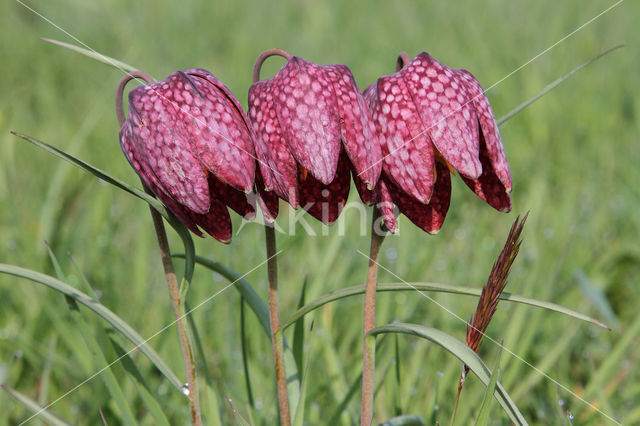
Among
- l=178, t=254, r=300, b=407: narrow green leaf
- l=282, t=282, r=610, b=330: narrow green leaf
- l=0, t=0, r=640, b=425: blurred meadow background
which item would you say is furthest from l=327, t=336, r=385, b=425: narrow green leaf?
l=282, t=282, r=610, b=330: narrow green leaf

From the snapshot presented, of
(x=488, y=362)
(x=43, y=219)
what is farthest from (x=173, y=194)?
(x=43, y=219)

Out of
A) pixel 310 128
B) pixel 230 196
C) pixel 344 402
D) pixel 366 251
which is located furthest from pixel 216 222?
pixel 366 251

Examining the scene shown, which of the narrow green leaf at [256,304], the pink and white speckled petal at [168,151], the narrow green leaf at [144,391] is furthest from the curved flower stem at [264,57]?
the narrow green leaf at [144,391]

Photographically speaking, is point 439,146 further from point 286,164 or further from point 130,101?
point 130,101

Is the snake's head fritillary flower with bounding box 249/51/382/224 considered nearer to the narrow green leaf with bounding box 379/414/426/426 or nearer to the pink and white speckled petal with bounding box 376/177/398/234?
the pink and white speckled petal with bounding box 376/177/398/234

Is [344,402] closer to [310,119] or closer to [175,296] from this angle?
[175,296]
